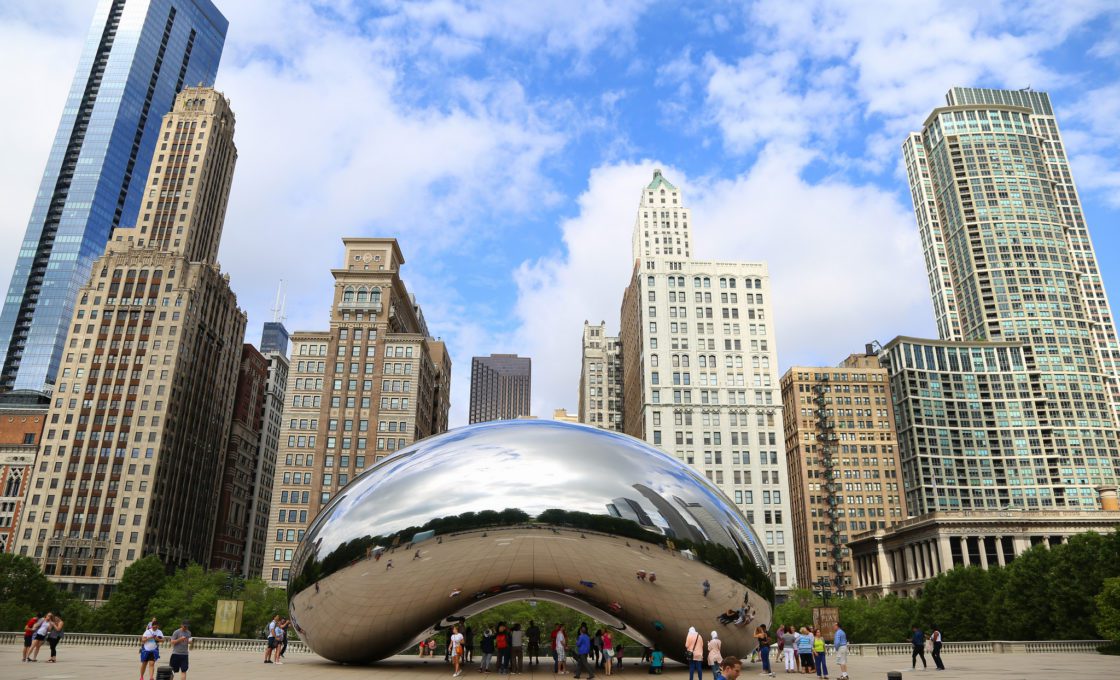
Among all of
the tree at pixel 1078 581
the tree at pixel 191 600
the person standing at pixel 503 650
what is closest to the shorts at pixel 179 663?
the person standing at pixel 503 650

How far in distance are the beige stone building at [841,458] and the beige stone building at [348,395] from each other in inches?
2884

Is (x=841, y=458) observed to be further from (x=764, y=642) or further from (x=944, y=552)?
(x=764, y=642)

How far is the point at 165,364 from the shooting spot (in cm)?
11094

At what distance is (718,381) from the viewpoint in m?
98.9

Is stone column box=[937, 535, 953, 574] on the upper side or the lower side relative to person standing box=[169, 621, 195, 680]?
upper

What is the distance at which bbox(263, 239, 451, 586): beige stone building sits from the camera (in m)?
94.6

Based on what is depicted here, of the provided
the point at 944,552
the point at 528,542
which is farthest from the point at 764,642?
the point at 944,552

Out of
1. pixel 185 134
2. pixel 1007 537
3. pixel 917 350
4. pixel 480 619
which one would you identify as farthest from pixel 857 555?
pixel 185 134

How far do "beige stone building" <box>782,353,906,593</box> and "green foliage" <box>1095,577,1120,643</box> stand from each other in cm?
9808

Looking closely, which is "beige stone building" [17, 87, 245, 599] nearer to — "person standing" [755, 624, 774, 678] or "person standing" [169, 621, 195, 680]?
"person standing" [169, 621, 195, 680]

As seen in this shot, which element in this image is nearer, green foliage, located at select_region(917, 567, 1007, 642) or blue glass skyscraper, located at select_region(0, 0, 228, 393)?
green foliage, located at select_region(917, 567, 1007, 642)

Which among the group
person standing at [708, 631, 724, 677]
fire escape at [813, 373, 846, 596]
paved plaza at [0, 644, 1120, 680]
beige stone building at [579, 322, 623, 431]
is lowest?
paved plaza at [0, 644, 1120, 680]

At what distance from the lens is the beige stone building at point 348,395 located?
9456cm

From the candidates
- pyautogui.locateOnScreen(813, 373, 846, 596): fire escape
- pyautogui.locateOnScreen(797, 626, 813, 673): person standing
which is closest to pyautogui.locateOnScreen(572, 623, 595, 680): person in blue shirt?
pyautogui.locateOnScreen(797, 626, 813, 673): person standing
